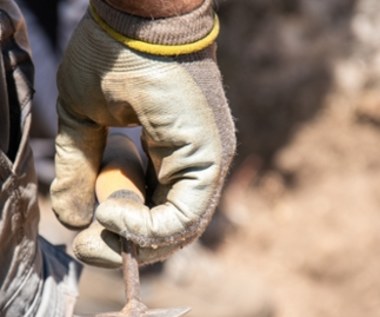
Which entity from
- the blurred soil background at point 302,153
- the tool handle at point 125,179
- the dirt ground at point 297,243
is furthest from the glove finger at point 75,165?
the blurred soil background at point 302,153

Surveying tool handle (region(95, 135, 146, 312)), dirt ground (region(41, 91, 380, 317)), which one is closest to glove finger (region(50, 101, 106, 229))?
tool handle (region(95, 135, 146, 312))

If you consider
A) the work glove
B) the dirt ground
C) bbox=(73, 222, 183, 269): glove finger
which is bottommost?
the dirt ground

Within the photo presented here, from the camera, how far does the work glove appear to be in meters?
1.06

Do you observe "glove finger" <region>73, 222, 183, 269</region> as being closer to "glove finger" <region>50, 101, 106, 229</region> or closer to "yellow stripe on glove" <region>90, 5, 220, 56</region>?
"glove finger" <region>50, 101, 106, 229</region>

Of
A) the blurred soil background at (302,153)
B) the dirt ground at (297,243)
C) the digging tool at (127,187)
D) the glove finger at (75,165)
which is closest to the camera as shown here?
the digging tool at (127,187)

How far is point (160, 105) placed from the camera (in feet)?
3.49

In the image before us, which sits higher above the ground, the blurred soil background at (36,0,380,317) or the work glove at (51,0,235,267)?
the work glove at (51,0,235,267)

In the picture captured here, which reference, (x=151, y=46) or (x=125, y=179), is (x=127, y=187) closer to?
(x=125, y=179)

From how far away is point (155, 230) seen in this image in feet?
3.52

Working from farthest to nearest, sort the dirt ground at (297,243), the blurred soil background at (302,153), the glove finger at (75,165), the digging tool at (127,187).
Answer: the blurred soil background at (302,153), the dirt ground at (297,243), the glove finger at (75,165), the digging tool at (127,187)

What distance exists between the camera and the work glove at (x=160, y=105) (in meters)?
1.06

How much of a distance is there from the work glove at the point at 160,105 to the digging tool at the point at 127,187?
0.09ft

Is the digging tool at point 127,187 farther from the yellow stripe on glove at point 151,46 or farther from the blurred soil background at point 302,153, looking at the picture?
the blurred soil background at point 302,153

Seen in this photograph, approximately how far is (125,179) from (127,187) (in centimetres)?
2
